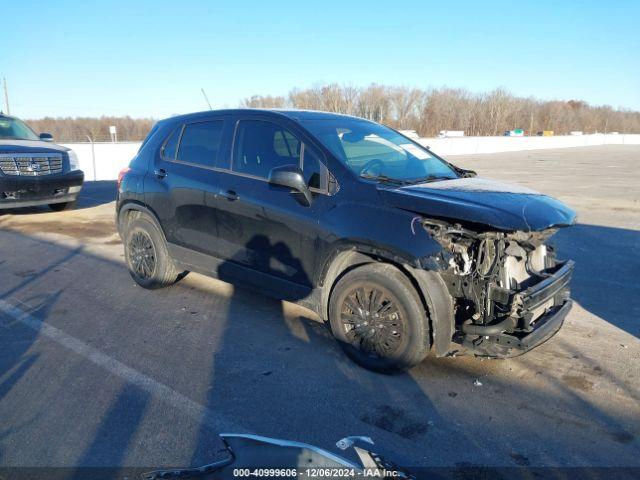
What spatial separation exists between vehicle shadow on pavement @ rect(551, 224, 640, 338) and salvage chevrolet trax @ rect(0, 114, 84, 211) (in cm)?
963

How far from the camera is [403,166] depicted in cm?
456

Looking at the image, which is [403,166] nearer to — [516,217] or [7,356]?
[516,217]

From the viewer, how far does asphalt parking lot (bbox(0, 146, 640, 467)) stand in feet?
10.00

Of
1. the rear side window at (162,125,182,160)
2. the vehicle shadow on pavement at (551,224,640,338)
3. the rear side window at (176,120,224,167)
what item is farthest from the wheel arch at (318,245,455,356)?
the rear side window at (162,125,182,160)

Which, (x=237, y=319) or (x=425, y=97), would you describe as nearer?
(x=237, y=319)

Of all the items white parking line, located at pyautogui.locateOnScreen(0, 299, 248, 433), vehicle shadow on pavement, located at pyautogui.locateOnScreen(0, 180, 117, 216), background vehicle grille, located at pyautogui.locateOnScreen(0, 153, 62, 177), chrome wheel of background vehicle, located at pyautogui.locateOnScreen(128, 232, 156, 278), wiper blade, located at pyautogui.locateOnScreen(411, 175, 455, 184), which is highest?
wiper blade, located at pyautogui.locateOnScreen(411, 175, 455, 184)

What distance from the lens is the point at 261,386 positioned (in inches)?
147

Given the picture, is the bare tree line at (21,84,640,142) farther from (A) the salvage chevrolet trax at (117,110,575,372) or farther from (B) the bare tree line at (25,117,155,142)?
(A) the salvage chevrolet trax at (117,110,575,372)

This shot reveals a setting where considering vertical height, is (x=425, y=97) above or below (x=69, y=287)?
above

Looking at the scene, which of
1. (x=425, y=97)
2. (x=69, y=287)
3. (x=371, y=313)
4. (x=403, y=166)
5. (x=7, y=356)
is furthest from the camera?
(x=425, y=97)

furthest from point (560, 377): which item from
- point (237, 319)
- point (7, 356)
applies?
point (7, 356)

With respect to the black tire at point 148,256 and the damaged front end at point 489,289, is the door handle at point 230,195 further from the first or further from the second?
the damaged front end at point 489,289

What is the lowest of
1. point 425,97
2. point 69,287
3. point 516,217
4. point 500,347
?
point 69,287

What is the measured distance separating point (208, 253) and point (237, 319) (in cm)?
71
